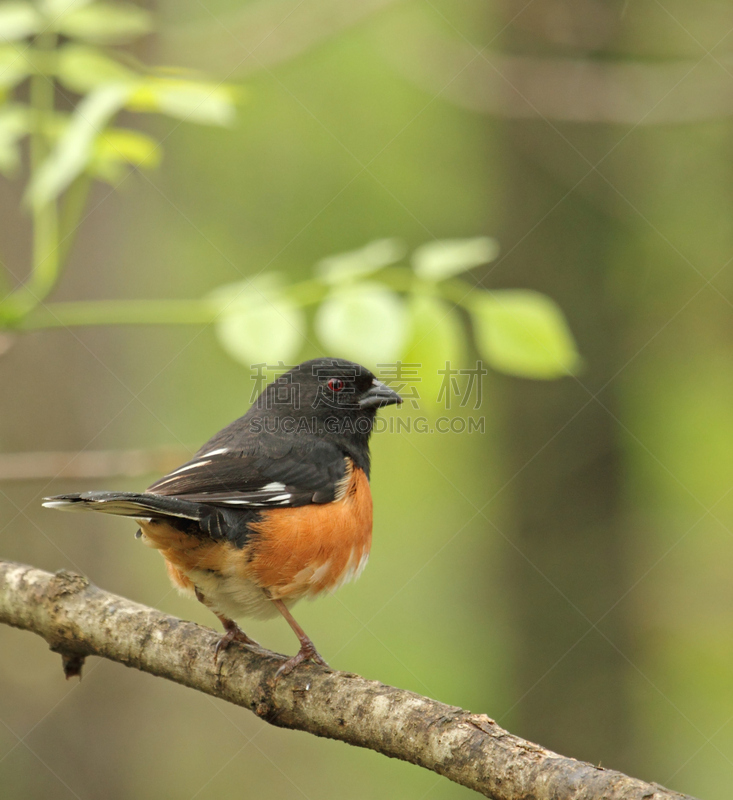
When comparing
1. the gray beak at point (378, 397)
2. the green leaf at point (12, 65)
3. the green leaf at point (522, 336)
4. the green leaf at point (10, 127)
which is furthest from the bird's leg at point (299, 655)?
the green leaf at point (12, 65)

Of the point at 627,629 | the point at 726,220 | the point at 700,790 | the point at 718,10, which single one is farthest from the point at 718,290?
the point at 700,790

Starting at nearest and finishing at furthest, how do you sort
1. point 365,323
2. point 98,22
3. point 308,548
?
point 365,323, point 98,22, point 308,548

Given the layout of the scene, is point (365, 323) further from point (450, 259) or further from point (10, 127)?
point (10, 127)

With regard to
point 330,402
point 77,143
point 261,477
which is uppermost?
point 77,143

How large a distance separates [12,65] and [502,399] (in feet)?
11.7

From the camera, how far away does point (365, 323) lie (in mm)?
2229

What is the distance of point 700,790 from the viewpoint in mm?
6703

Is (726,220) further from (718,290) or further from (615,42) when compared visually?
(615,42)

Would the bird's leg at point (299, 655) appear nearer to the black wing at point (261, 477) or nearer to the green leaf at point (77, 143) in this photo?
the black wing at point (261, 477)

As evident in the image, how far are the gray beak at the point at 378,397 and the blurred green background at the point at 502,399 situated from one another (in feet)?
2.65

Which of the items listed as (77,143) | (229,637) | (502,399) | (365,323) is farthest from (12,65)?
(502,399)

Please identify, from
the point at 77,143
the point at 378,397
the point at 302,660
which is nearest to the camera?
the point at 77,143

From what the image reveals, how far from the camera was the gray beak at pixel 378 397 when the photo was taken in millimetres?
3344

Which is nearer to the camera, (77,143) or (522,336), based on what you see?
(77,143)
